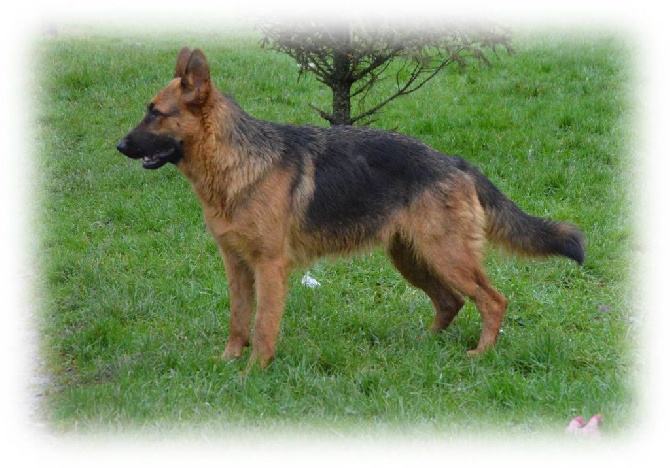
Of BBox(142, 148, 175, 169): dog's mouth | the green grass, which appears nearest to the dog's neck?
BBox(142, 148, 175, 169): dog's mouth

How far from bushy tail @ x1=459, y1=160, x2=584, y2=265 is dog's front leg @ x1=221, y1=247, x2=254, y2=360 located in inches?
74.0

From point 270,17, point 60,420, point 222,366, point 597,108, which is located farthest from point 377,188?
point 597,108

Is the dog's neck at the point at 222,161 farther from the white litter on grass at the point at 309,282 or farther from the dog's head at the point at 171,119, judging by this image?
the white litter on grass at the point at 309,282

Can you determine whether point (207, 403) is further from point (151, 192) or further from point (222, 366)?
point (151, 192)

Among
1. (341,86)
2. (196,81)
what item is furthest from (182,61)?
(341,86)

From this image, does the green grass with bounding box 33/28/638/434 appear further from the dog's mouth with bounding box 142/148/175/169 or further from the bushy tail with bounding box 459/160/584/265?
the dog's mouth with bounding box 142/148/175/169

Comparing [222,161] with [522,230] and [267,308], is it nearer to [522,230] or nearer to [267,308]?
[267,308]

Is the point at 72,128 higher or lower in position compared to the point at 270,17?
lower

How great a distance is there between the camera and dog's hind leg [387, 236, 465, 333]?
22.1ft

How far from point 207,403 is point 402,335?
185 centimetres

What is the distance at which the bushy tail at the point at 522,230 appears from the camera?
20.8 feet

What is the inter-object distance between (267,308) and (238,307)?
16.8 inches

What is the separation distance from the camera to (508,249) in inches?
259

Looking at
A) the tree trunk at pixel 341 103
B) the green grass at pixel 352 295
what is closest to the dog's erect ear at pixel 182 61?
the green grass at pixel 352 295
